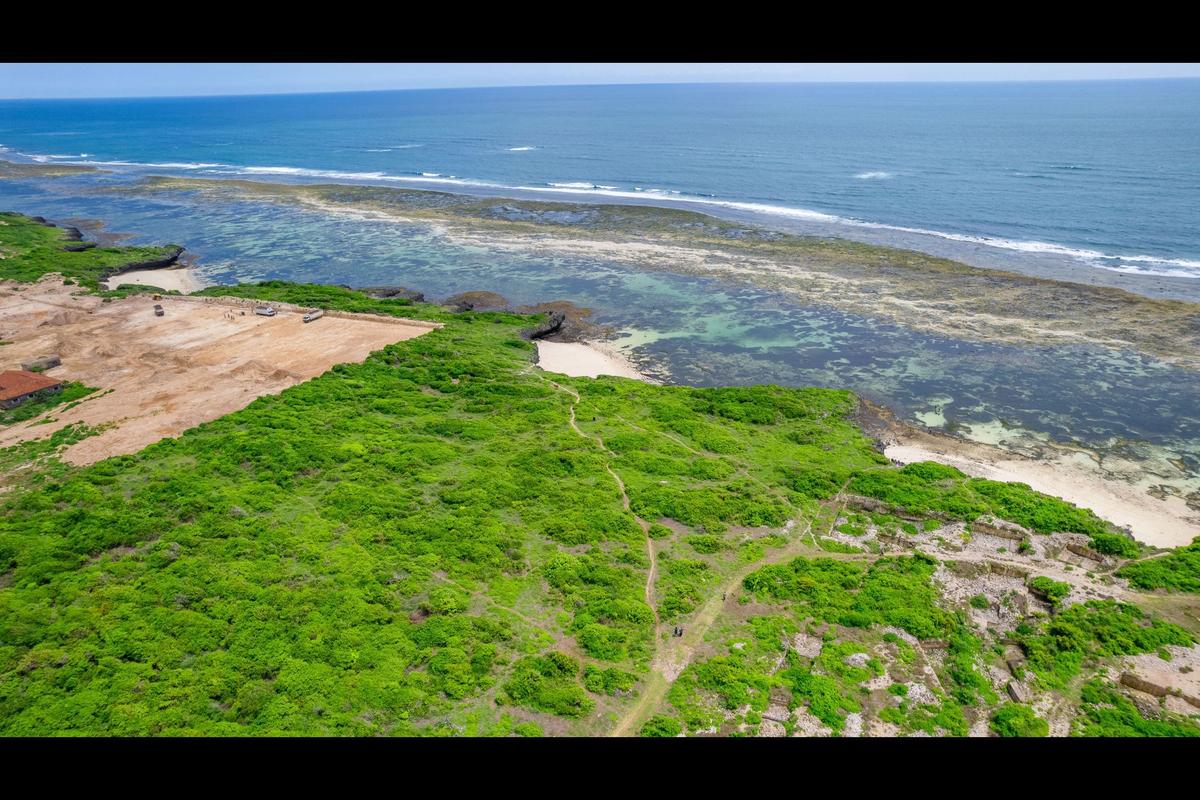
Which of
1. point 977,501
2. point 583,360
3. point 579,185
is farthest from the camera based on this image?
point 579,185

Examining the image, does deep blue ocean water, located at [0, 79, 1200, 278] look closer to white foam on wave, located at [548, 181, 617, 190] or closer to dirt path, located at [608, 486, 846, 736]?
white foam on wave, located at [548, 181, 617, 190]

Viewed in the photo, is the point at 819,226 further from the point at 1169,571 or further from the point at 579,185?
the point at 1169,571

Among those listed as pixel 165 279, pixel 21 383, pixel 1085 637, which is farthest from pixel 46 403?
pixel 1085 637

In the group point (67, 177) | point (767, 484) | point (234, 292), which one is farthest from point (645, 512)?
point (67, 177)

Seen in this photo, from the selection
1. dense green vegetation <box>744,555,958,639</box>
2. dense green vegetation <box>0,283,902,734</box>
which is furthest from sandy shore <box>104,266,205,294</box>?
dense green vegetation <box>744,555,958,639</box>

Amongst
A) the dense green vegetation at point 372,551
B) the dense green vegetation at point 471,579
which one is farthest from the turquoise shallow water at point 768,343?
the dense green vegetation at point 471,579
